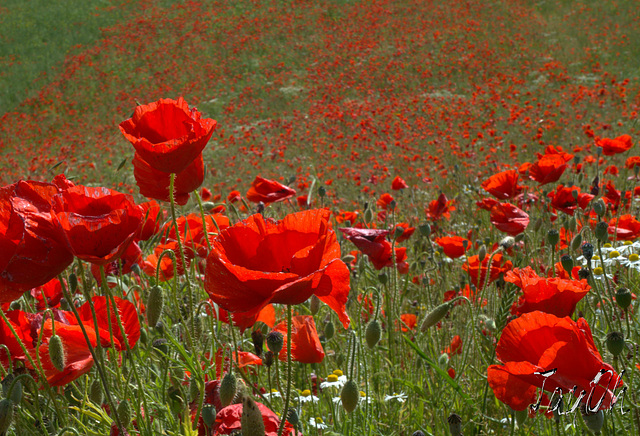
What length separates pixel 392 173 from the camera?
8898 millimetres

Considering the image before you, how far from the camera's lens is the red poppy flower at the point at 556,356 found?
836 mm

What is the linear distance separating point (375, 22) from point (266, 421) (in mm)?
19159

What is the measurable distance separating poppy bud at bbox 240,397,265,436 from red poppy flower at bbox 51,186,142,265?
0.31 metres

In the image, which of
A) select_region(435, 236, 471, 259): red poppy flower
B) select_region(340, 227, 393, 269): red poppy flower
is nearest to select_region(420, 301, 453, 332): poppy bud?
select_region(340, 227, 393, 269): red poppy flower

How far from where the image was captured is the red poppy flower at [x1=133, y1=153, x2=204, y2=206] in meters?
1.15

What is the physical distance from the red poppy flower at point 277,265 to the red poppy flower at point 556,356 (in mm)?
307

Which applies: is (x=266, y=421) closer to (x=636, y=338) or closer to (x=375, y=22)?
(x=636, y=338)

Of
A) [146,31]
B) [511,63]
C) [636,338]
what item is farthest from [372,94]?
[636,338]

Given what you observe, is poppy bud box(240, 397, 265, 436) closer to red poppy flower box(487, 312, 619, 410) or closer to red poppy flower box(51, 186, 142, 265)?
red poppy flower box(51, 186, 142, 265)

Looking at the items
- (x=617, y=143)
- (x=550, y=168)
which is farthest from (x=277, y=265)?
(x=617, y=143)

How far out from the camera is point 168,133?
108 cm

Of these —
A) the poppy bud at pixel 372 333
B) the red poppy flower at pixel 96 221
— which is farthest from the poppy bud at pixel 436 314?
the red poppy flower at pixel 96 221

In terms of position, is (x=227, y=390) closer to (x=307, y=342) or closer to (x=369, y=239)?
(x=307, y=342)

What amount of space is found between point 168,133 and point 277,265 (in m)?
0.40
